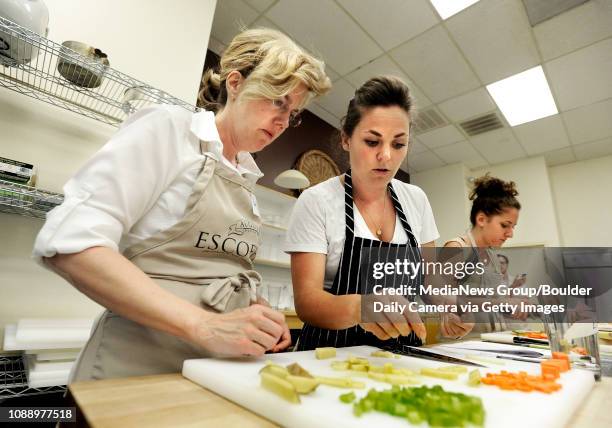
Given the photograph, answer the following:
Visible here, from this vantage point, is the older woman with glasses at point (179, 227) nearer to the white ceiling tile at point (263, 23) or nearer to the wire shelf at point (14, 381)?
the wire shelf at point (14, 381)

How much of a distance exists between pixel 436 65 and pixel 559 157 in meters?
2.56

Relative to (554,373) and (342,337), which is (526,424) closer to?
(554,373)

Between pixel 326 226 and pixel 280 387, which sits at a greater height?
pixel 326 226

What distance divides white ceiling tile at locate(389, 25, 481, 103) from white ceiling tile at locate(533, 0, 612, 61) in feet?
1.69

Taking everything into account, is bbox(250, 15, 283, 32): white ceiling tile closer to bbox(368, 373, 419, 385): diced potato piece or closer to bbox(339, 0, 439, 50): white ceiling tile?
bbox(339, 0, 439, 50): white ceiling tile

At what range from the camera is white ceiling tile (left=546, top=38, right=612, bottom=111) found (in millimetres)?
2520

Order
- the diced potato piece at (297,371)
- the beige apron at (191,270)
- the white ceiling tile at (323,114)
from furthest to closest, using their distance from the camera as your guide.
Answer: the white ceiling tile at (323,114), the beige apron at (191,270), the diced potato piece at (297,371)

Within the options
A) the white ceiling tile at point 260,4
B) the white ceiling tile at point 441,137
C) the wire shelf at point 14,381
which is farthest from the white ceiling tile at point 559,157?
the wire shelf at point 14,381

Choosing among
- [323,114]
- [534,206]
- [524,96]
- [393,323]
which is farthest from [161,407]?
[534,206]

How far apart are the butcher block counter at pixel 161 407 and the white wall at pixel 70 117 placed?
1068mm

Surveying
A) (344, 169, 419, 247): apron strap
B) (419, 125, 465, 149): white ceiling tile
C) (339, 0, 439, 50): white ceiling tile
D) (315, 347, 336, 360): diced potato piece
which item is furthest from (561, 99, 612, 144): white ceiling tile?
(315, 347, 336, 360): diced potato piece

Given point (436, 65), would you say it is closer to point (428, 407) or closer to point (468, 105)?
point (468, 105)

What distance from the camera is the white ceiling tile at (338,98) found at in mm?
3031

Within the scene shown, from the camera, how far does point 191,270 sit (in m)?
0.65
